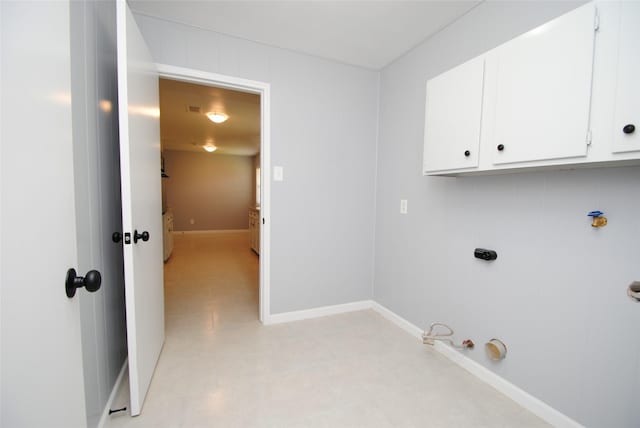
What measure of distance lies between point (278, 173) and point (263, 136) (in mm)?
346

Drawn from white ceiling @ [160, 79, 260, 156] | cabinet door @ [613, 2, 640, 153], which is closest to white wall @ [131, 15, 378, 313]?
white ceiling @ [160, 79, 260, 156]

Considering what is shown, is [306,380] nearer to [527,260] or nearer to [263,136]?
[527,260]

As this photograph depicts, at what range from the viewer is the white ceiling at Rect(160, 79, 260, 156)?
11.3ft

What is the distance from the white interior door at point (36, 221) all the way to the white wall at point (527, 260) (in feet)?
6.67

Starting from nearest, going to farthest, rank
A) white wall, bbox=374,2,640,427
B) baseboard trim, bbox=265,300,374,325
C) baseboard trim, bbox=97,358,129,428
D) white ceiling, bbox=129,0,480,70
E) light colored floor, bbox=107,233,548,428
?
white wall, bbox=374,2,640,427
baseboard trim, bbox=97,358,129,428
light colored floor, bbox=107,233,548,428
white ceiling, bbox=129,0,480,70
baseboard trim, bbox=265,300,374,325

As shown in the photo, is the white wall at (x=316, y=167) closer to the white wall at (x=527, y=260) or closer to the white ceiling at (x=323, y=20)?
the white ceiling at (x=323, y=20)

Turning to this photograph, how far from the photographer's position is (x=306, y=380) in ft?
5.83

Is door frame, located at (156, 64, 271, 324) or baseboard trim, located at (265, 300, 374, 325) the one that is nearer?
door frame, located at (156, 64, 271, 324)

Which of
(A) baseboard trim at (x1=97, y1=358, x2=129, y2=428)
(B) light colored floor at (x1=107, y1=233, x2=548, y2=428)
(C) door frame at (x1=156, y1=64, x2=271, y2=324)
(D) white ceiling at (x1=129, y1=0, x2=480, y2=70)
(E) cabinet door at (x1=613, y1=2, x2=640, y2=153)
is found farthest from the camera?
(C) door frame at (x1=156, y1=64, x2=271, y2=324)

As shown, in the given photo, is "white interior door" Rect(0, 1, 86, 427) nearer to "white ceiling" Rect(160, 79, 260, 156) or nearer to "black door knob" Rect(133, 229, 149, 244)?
"black door knob" Rect(133, 229, 149, 244)

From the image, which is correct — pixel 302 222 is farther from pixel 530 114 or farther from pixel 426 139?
pixel 530 114

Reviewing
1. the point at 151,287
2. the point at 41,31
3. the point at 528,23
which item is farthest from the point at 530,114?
the point at 151,287

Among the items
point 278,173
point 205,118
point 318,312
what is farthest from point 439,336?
point 205,118

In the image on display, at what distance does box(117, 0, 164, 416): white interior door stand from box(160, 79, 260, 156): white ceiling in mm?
1571
